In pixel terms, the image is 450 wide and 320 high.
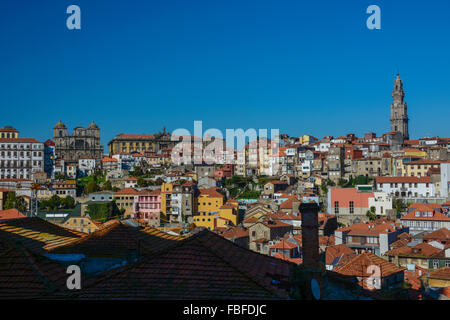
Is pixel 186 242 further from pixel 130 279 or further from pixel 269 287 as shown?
pixel 269 287

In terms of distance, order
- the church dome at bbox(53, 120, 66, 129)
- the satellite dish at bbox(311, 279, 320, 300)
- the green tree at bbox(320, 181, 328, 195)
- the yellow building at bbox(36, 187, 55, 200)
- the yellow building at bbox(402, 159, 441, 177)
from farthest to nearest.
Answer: the church dome at bbox(53, 120, 66, 129) → the yellow building at bbox(36, 187, 55, 200) → the yellow building at bbox(402, 159, 441, 177) → the green tree at bbox(320, 181, 328, 195) → the satellite dish at bbox(311, 279, 320, 300)

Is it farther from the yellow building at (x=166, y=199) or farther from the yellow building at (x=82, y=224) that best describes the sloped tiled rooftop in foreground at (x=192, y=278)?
the yellow building at (x=166, y=199)

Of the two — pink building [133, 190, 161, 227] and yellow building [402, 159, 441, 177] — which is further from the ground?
yellow building [402, 159, 441, 177]

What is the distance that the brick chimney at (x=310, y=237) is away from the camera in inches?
261

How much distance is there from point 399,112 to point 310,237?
90341 mm

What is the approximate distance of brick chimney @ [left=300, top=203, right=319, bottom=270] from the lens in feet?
21.8

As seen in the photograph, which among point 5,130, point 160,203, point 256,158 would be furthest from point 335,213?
point 5,130

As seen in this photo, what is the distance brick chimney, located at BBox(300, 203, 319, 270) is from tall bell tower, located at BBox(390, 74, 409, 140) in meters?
88.7

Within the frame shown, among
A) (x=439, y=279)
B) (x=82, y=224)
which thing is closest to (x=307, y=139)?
(x=82, y=224)

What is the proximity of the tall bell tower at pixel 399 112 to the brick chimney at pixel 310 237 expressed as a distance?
291 feet

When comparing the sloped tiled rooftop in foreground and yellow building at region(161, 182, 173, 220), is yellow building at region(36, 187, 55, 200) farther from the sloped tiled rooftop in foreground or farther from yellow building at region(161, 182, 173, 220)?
the sloped tiled rooftop in foreground

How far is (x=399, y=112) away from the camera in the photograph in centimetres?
9062

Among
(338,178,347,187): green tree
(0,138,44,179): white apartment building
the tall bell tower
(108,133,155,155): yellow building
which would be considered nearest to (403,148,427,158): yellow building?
(338,178,347,187): green tree
